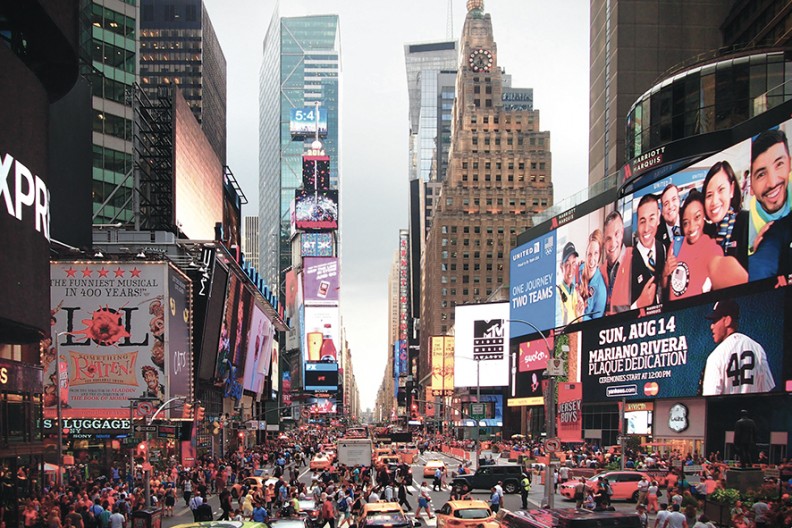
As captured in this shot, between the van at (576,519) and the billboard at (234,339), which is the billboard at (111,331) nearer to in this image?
the billboard at (234,339)

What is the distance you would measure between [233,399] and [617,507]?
6524 centimetres

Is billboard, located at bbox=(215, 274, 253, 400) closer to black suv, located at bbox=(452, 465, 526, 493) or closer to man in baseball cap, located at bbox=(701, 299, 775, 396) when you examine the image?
man in baseball cap, located at bbox=(701, 299, 775, 396)

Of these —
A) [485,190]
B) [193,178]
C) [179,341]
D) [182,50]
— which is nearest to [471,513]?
[179,341]

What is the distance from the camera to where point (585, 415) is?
86.3 metres

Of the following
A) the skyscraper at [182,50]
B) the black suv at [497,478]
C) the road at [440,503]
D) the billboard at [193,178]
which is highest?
the skyscraper at [182,50]

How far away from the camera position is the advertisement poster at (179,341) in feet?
196

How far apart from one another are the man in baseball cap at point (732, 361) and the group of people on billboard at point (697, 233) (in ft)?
6.94

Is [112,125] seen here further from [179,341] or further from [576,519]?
[576,519]

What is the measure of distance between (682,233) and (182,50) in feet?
448

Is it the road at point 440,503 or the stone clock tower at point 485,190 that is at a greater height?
the stone clock tower at point 485,190

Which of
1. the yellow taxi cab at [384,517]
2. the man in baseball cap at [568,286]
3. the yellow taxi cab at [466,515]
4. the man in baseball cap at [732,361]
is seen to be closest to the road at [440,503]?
the yellow taxi cab at [466,515]

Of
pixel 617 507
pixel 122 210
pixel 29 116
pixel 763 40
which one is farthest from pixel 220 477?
pixel 763 40

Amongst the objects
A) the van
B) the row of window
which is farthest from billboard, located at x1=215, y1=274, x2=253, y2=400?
the van

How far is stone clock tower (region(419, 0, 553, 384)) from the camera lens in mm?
180125
